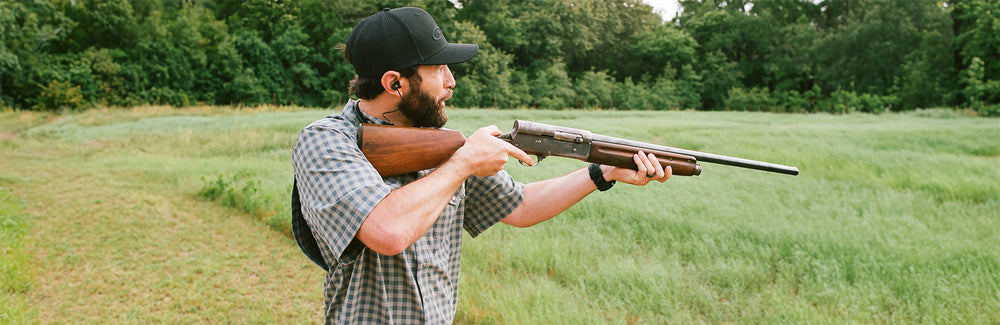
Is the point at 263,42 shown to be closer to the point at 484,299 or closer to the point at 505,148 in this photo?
the point at 484,299

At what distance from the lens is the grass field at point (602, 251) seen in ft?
15.5

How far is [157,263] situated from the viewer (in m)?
A: 6.29

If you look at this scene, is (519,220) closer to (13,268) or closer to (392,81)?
(392,81)

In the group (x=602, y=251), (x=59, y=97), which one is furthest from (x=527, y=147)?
(x=59, y=97)

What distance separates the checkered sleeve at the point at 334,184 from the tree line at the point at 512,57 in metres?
31.8

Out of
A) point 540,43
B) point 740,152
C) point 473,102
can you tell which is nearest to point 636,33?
point 540,43

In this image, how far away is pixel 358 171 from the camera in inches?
68.2

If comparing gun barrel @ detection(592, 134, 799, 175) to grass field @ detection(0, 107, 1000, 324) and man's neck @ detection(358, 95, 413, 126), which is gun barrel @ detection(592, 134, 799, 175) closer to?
man's neck @ detection(358, 95, 413, 126)

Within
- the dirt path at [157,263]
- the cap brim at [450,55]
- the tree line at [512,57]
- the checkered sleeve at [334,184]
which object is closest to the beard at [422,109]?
the cap brim at [450,55]

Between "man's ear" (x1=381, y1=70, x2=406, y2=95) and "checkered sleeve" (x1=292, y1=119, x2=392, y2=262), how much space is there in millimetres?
262

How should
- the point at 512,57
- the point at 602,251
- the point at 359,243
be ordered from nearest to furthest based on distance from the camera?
the point at 359,243 → the point at 602,251 → the point at 512,57

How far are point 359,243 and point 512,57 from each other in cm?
3941

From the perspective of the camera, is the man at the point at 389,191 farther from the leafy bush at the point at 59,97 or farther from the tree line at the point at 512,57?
the leafy bush at the point at 59,97

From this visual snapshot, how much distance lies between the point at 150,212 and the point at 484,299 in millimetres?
5602
